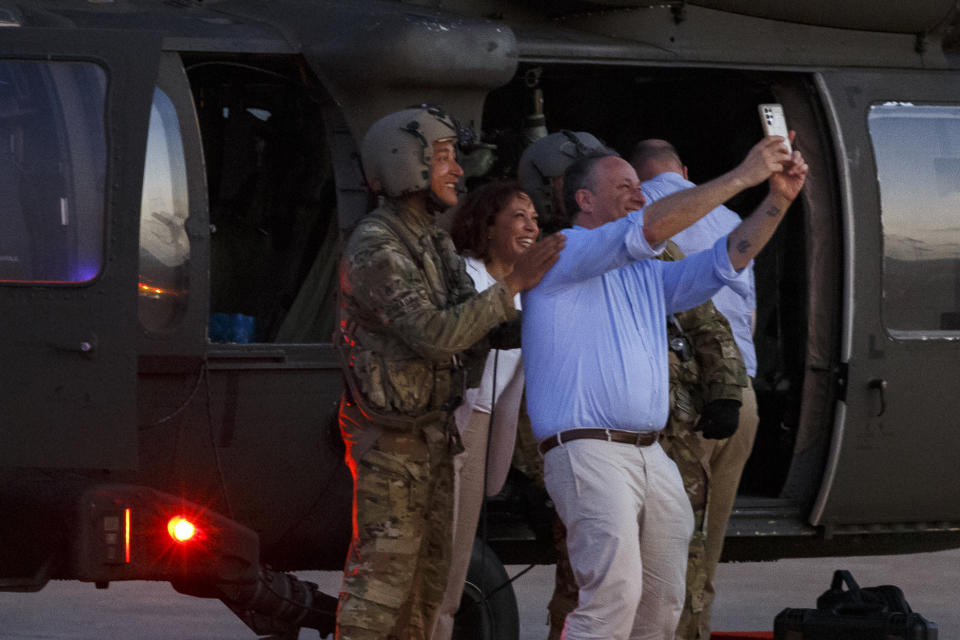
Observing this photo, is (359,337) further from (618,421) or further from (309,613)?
(309,613)

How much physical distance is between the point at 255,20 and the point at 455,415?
168 centimetres

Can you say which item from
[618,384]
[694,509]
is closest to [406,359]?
[618,384]

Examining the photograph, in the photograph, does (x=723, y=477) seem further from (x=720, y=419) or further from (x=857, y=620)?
(x=857, y=620)

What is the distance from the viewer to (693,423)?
240 inches

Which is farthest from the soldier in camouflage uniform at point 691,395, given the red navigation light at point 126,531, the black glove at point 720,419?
the red navigation light at point 126,531

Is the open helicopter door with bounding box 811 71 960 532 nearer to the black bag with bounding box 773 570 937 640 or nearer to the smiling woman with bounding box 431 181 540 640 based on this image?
the black bag with bounding box 773 570 937 640

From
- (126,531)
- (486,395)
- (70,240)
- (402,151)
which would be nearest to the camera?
(402,151)

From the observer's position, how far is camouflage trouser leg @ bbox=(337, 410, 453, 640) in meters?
4.98

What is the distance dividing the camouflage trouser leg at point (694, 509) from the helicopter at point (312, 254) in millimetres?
701

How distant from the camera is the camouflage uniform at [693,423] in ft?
19.4

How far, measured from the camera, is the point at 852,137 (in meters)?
6.91

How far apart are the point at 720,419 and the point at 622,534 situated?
42.3 inches

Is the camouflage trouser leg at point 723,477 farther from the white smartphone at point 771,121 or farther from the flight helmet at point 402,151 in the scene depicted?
the flight helmet at point 402,151

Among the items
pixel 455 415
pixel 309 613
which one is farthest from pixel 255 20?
pixel 309 613
